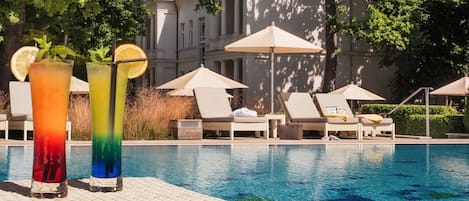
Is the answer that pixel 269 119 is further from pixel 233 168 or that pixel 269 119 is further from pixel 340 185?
pixel 340 185

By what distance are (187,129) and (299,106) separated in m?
3.57

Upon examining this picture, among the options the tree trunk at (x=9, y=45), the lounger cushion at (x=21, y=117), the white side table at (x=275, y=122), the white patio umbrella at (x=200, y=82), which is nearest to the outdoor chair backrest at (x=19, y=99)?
the lounger cushion at (x=21, y=117)

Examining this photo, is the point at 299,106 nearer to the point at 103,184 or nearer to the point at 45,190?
the point at 103,184

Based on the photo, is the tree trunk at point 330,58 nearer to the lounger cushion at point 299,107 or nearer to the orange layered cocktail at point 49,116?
the lounger cushion at point 299,107

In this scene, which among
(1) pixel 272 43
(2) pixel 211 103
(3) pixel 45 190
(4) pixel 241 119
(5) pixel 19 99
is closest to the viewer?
(3) pixel 45 190

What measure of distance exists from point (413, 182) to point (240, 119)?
796 cm

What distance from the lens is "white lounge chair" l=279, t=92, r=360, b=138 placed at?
1698 centimetres

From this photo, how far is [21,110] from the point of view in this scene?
1526 centimetres

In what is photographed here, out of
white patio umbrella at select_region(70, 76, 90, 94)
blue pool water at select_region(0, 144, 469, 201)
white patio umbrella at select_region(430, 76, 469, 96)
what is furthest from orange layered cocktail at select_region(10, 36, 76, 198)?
white patio umbrella at select_region(430, 76, 469, 96)

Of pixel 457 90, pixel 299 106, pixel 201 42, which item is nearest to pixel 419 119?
pixel 457 90

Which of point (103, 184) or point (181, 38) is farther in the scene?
point (181, 38)

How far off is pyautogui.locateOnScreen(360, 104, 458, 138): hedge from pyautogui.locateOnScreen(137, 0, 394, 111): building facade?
7930 mm

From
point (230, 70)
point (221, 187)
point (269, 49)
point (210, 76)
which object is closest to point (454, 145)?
point (269, 49)

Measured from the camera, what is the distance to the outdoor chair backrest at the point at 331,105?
18250 mm
